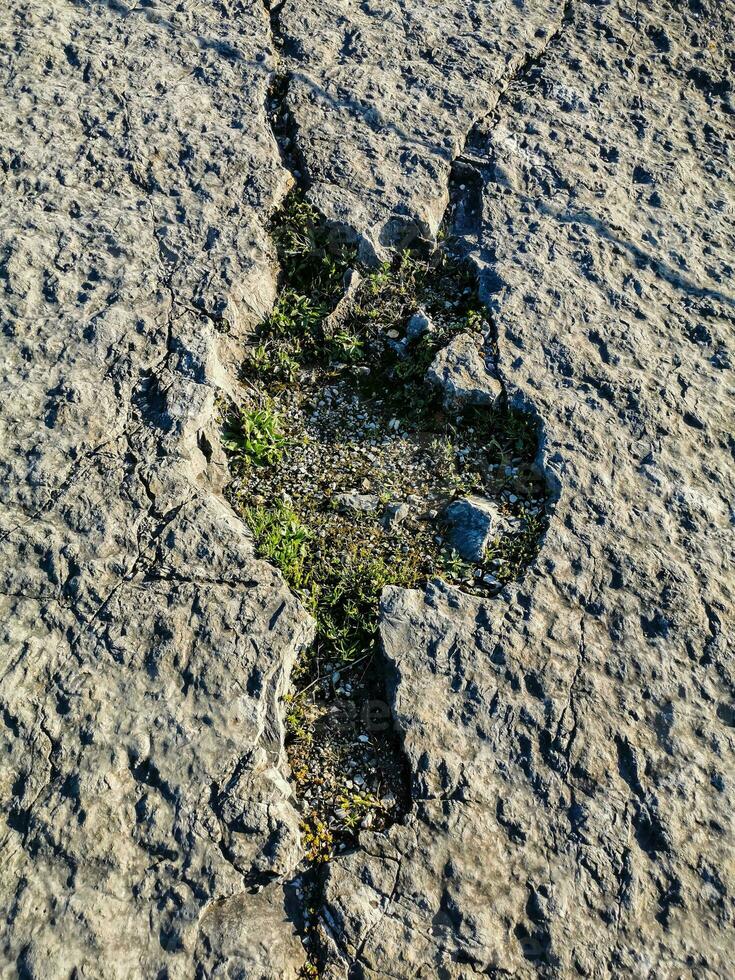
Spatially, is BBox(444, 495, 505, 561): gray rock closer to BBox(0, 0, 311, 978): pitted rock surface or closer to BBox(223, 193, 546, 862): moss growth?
BBox(223, 193, 546, 862): moss growth

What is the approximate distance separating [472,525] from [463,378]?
0.76m

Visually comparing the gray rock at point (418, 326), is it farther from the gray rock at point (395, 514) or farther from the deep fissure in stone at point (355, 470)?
→ the gray rock at point (395, 514)

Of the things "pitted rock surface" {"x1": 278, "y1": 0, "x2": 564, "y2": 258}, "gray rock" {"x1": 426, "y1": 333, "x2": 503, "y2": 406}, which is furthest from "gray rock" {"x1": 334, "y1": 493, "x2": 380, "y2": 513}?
"pitted rock surface" {"x1": 278, "y1": 0, "x2": 564, "y2": 258}

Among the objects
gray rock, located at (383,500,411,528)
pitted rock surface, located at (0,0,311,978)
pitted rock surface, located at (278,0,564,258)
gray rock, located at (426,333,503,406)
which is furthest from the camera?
pitted rock surface, located at (278,0,564,258)

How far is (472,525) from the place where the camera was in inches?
140

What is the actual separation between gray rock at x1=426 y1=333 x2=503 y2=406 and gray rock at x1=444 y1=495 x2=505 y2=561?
52 centimetres

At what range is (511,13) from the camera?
5246 millimetres

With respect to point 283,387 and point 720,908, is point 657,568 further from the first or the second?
point 283,387

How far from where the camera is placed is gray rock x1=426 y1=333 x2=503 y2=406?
3.87 meters

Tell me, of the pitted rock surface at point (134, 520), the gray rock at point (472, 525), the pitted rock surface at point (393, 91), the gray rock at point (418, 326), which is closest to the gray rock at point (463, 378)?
the gray rock at point (418, 326)

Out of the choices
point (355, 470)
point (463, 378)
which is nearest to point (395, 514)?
point (355, 470)

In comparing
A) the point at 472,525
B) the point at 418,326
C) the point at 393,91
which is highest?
the point at 393,91

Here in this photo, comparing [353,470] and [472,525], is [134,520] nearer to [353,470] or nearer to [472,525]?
[353,470]

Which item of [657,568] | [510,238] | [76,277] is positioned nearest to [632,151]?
[510,238]
